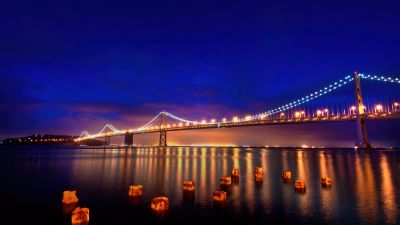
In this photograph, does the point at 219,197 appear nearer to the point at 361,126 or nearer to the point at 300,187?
the point at 300,187

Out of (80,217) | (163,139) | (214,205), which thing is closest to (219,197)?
(214,205)

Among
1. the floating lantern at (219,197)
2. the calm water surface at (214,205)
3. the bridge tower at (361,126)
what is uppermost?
the bridge tower at (361,126)

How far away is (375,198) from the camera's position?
49.2 ft

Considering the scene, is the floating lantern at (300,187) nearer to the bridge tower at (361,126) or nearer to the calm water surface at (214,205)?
the calm water surface at (214,205)

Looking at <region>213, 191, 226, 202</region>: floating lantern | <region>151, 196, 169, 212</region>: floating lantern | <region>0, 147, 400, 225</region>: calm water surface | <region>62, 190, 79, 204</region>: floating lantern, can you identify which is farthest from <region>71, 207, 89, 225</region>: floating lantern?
<region>213, 191, 226, 202</region>: floating lantern

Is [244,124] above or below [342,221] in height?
above

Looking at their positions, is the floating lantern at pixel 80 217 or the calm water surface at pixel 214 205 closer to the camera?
the floating lantern at pixel 80 217

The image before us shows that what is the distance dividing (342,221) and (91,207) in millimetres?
10136

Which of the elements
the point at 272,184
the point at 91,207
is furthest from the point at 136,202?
the point at 272,184

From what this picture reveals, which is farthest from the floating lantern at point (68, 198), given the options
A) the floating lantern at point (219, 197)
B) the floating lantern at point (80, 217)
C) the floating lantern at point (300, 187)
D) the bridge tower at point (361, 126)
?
the bridge tower at point (361, 126)

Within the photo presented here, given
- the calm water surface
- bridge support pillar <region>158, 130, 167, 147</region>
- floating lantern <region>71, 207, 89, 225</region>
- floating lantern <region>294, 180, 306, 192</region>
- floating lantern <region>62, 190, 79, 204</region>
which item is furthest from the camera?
bridge support pillar <region>158, 130, 167, 147</region>

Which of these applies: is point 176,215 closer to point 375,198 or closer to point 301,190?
point 301,190

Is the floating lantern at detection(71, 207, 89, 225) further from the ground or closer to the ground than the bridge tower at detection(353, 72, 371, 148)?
closer to the ground

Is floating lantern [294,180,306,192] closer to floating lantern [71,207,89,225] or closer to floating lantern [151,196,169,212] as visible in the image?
floating lantern [151,196,169,212]
